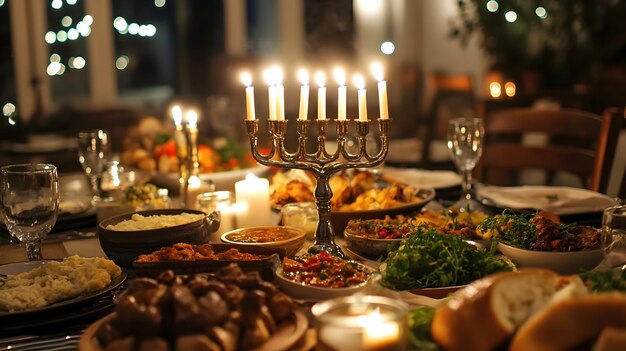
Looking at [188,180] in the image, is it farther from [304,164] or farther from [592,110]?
[592,110]

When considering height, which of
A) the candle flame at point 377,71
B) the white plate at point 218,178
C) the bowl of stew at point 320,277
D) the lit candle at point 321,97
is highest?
the candle flame at point 377,71

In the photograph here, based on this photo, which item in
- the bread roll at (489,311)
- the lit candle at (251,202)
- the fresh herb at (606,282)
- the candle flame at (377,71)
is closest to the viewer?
the bread roll at (489,311)

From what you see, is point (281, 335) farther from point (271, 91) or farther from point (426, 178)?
point (426, 178)

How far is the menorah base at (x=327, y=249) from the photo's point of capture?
1.81m

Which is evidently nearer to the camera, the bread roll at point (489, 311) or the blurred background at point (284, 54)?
the bread roll at point (489, 311)

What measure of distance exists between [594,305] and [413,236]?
0.65 m

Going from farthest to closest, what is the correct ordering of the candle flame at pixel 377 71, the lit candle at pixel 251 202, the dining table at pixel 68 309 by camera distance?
the lit candle at pixel 251 202, the candle flame at pixel 377 71, the dining table at pixel 68 309

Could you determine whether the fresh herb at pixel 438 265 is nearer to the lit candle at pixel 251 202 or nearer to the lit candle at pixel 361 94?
the lit candle at pixel 361 94

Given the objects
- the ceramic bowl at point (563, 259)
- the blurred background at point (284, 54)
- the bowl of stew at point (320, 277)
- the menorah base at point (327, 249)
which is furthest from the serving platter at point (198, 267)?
the blurred background at point (284, 54)

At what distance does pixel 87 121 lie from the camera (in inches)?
186

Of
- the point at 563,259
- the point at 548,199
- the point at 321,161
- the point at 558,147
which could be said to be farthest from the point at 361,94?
the point at 558,147

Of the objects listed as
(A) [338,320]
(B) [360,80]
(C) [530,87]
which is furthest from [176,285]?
(C) [530,87]

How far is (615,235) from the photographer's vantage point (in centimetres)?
158

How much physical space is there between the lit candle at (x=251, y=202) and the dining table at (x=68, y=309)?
0.23 meters
